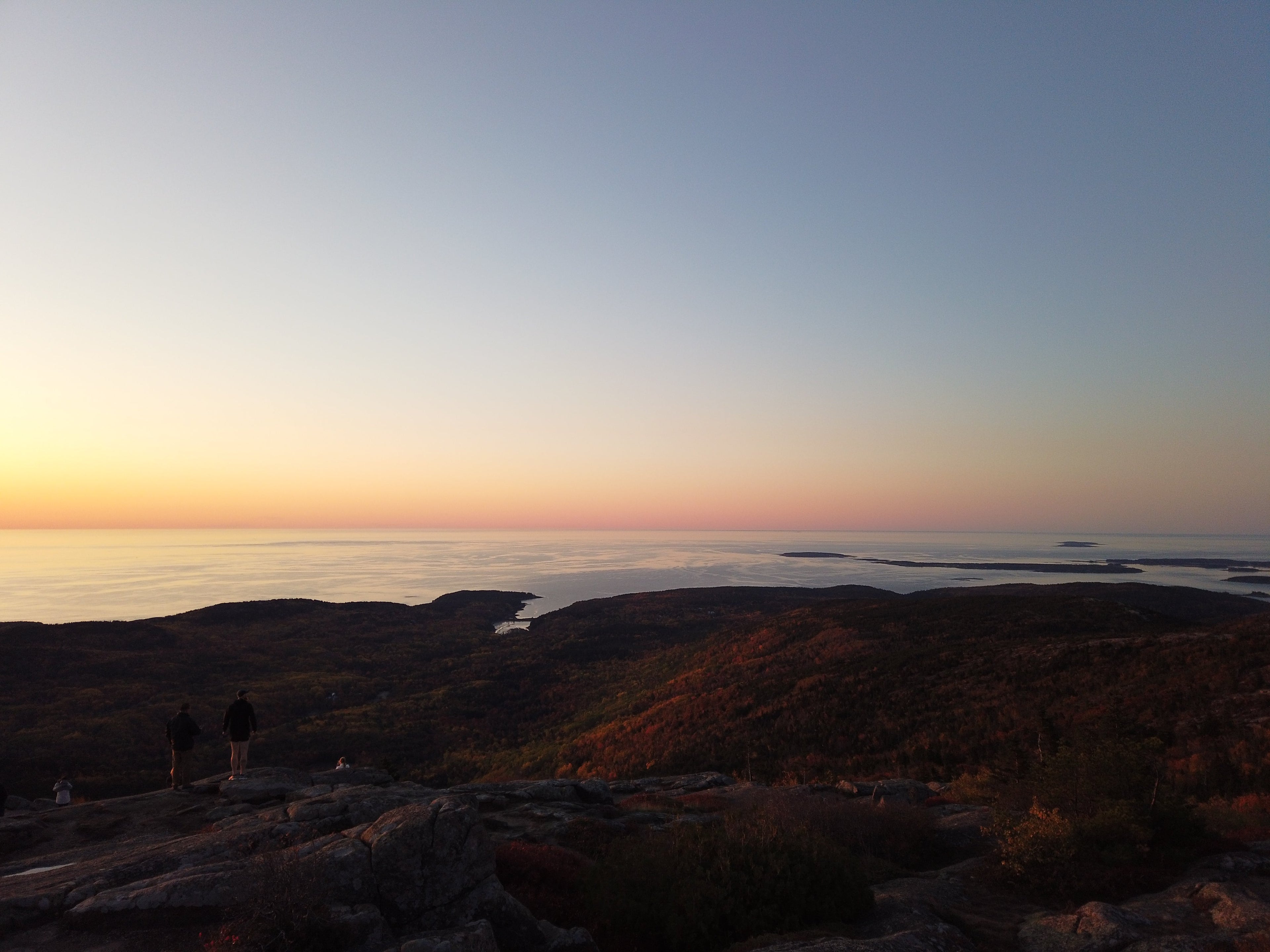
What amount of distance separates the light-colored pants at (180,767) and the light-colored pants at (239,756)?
115 cm

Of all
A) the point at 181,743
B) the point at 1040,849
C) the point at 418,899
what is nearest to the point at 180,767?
the point at 181,743

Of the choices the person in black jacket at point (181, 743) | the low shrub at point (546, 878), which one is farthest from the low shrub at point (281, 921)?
the person in black jacket at point (181, 743)

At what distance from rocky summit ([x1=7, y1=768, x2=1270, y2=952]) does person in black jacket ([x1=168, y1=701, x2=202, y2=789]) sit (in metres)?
6.05

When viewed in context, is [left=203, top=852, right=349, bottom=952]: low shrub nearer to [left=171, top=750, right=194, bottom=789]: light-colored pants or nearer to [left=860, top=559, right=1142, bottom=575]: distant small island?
[left=171, top=750, right=194, bottom=789]: light-colored pants

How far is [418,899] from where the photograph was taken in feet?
24.1

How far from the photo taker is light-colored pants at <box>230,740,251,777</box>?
17328mm

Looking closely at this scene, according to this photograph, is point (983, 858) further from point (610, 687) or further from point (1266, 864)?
point (610, 687)

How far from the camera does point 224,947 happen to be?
20.4ft

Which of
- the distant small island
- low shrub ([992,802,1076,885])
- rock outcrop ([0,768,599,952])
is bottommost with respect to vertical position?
the distant small island

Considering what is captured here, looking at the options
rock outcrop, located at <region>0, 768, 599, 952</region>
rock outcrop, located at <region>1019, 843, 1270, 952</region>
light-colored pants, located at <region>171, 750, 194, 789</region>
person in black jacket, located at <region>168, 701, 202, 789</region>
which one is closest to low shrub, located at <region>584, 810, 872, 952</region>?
rock outcrop, located at <region>0, 768, 599, 952</region>

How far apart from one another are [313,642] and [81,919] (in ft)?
238

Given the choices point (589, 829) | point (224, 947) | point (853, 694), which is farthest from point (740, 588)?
point (224, 947)

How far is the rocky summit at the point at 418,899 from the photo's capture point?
6.79 m

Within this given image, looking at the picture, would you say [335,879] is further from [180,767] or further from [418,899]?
[180,767]
